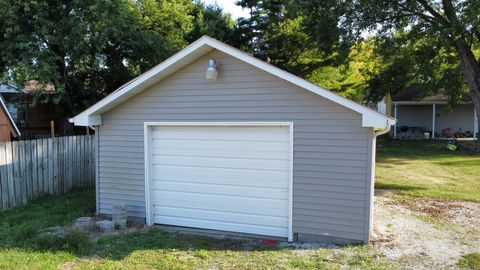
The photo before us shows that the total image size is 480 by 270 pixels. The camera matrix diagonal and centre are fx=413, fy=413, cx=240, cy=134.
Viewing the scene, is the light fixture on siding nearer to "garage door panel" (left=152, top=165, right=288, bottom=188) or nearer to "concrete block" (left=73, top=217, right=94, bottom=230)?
"garage door panel" (left=152, top=165, right=288, bottom=188)

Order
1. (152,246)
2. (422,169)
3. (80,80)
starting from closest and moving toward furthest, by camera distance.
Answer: (152,246)
(422,169)
(80,80)

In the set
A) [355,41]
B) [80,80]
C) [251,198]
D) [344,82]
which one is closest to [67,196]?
[251,198]

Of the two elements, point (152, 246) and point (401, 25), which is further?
point (401, 25)

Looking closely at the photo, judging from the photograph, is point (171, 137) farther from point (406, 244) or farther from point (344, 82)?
point (344, 82)

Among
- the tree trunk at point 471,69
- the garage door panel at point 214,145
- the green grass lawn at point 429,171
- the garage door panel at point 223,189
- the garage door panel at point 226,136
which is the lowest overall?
the green grass lawn at point 429,171

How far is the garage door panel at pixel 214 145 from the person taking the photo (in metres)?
7.37

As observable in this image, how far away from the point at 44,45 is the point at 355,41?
11.9m

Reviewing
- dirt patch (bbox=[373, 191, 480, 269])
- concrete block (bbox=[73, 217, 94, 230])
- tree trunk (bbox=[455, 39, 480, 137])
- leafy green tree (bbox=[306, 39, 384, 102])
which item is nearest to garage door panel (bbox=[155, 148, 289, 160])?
concrete block (bbox=[73, 217, 94, 230])

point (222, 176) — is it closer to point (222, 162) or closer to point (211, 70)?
point (222, 162)

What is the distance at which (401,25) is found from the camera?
15922 mm

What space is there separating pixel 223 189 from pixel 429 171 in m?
10.1

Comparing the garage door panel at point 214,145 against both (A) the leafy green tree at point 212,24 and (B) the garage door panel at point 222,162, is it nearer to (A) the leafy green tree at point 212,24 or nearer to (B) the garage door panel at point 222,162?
(B) the garage door panel at point 222,162

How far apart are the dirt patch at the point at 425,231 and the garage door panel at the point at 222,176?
77.6 inches

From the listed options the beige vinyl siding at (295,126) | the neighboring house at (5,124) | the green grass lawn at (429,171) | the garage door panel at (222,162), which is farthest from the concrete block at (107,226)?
the neighboring house at (5,124)
